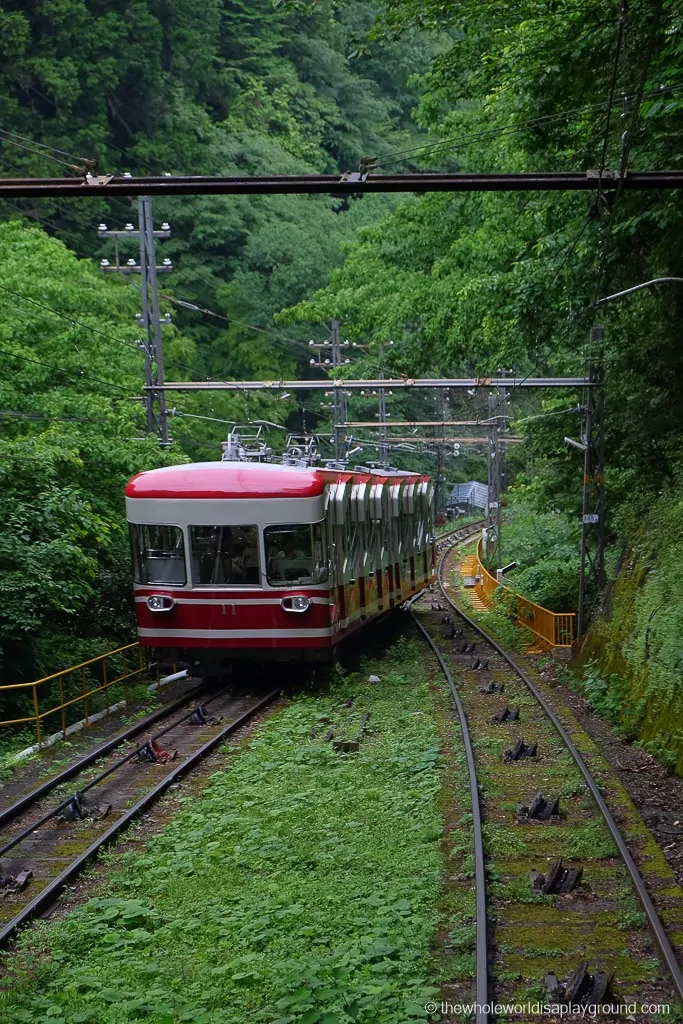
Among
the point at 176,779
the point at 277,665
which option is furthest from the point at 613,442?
the point at 176,779

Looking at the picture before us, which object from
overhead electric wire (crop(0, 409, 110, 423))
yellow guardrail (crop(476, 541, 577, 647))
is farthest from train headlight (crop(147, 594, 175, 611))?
yellow guardrail (crop(476, 541, 577, 647))

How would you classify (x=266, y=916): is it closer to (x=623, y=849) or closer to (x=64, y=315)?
(x=623, y=849)

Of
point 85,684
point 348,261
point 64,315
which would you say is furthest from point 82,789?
point 348,261

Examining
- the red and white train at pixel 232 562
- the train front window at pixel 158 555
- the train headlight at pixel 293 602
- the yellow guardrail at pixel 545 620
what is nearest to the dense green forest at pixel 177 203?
the train front window at pixel 158 555

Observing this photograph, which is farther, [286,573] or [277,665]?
[277,665]

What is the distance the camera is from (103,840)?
34.2ft

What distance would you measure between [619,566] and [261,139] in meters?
37.9

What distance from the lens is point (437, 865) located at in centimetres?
955

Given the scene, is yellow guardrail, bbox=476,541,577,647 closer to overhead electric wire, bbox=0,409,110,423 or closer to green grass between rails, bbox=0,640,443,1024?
overhead electric wire, bbox=0,409,110,423

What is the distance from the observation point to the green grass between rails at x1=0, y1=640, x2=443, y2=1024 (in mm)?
7125

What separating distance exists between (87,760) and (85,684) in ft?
9.73

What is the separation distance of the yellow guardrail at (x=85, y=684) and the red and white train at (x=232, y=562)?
111 centimetres

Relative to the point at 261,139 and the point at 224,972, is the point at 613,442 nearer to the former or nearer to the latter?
the point at 224,972

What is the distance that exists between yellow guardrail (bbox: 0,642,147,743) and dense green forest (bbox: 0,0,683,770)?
0.52 m
